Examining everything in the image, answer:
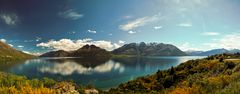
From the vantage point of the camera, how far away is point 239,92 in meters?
13.0

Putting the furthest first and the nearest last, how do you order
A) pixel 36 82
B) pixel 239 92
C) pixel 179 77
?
pixel 36 82
pixel 179 77
pixel 239 92

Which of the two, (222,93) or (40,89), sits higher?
(222,93)

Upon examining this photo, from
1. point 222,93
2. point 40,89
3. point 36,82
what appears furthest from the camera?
point 36,82

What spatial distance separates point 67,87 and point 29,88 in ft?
73.8

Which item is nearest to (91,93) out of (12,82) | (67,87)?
(67,87)

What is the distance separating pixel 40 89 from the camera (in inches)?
4267

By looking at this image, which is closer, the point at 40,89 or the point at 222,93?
the point at 222,93

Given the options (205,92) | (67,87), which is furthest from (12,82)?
(205,92)

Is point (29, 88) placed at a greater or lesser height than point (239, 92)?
lesser

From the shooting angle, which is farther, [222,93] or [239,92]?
[222,93]

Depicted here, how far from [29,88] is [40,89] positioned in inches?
172

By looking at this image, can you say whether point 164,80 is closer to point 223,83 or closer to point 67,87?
point 67,87

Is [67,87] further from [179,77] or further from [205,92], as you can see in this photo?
[205,92]

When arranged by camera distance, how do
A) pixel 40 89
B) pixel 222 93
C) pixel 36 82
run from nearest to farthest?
pixel 222 93 < pixel 40 89 < pixel 36 82
